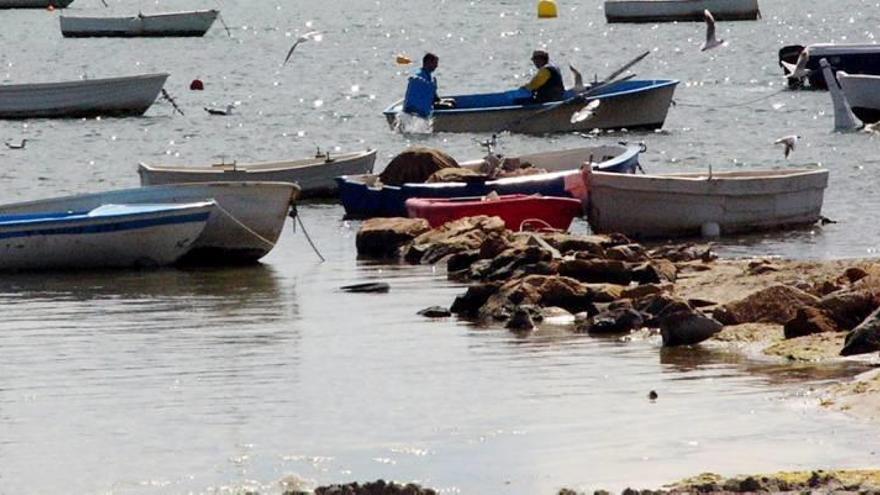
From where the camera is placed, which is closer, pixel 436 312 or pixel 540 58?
pixel 436 312

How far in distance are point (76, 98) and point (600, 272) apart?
1083 inches

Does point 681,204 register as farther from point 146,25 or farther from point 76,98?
point 146,25

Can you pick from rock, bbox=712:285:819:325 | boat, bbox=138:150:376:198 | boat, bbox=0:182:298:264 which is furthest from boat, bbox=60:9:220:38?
rock, bbox=712:285:819:325

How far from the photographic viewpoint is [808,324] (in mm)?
13352

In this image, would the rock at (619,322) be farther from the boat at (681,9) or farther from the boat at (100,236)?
the boat at (681,9)

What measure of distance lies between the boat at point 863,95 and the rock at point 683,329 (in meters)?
21.4

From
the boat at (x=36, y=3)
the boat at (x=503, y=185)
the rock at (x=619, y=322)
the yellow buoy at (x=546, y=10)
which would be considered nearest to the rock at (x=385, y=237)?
the boat at (x=503, y=185)

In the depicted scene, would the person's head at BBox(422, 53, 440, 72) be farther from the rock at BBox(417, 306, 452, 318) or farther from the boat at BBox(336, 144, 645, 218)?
the rock at BBox(417, 306, 452, 318)

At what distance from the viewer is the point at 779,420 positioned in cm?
1088

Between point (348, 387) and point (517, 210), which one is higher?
point (348, 387)

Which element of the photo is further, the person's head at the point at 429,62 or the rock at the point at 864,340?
the person's head at the point at 429,62

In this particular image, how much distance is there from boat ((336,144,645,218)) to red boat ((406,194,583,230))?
0.54 metres

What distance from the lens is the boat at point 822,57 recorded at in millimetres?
38594

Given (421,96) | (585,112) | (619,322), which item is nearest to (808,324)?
(619,322)
